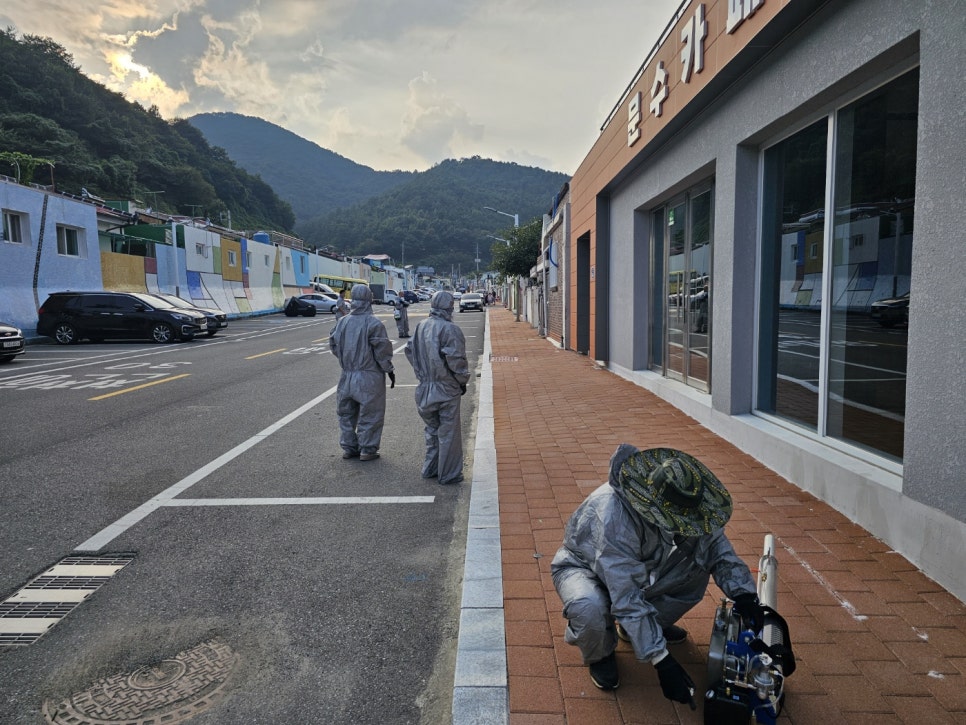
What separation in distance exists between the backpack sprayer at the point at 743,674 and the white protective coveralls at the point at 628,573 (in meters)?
0.19

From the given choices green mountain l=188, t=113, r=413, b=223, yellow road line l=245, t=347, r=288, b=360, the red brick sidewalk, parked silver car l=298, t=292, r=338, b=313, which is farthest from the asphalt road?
green mountain l=188, t=113, r=413, b=223

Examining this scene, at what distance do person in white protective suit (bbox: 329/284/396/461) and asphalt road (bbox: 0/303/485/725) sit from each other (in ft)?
0.85

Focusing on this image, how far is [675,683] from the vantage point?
2193 mm

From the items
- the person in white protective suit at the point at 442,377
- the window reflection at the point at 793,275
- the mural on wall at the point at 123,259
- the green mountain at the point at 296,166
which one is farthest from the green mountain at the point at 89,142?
the green mountain at the point at 296,166

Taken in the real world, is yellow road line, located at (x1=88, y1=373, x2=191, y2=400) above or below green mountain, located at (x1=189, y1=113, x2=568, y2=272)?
below

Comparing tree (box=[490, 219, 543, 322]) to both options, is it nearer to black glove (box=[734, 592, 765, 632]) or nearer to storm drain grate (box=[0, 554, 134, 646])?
storm drain grate (box=[0, 554, 134, 646])

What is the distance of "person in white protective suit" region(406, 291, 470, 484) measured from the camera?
564cm

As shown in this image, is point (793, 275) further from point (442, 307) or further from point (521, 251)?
point (521, 251)

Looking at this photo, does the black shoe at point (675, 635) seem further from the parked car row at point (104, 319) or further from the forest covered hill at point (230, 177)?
the parked car row at point (104, 319)

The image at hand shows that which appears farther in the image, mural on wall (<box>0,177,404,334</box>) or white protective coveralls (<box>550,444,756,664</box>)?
mural on wall (<box>0,177,404,334</box>)

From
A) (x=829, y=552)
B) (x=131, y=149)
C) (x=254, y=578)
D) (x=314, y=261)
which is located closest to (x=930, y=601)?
(x=829, y=552)

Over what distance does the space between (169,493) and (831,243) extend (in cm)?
568

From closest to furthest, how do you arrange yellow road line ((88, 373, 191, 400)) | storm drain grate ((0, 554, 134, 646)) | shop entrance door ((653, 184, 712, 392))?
storm drain grate ((0, 554, 134, 646)) → shop entrance door ((653, 184, 712, 392)) → yellow road line ((88, 373, 191, 400))

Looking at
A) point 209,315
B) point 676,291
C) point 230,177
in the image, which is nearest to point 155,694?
point 676,291
